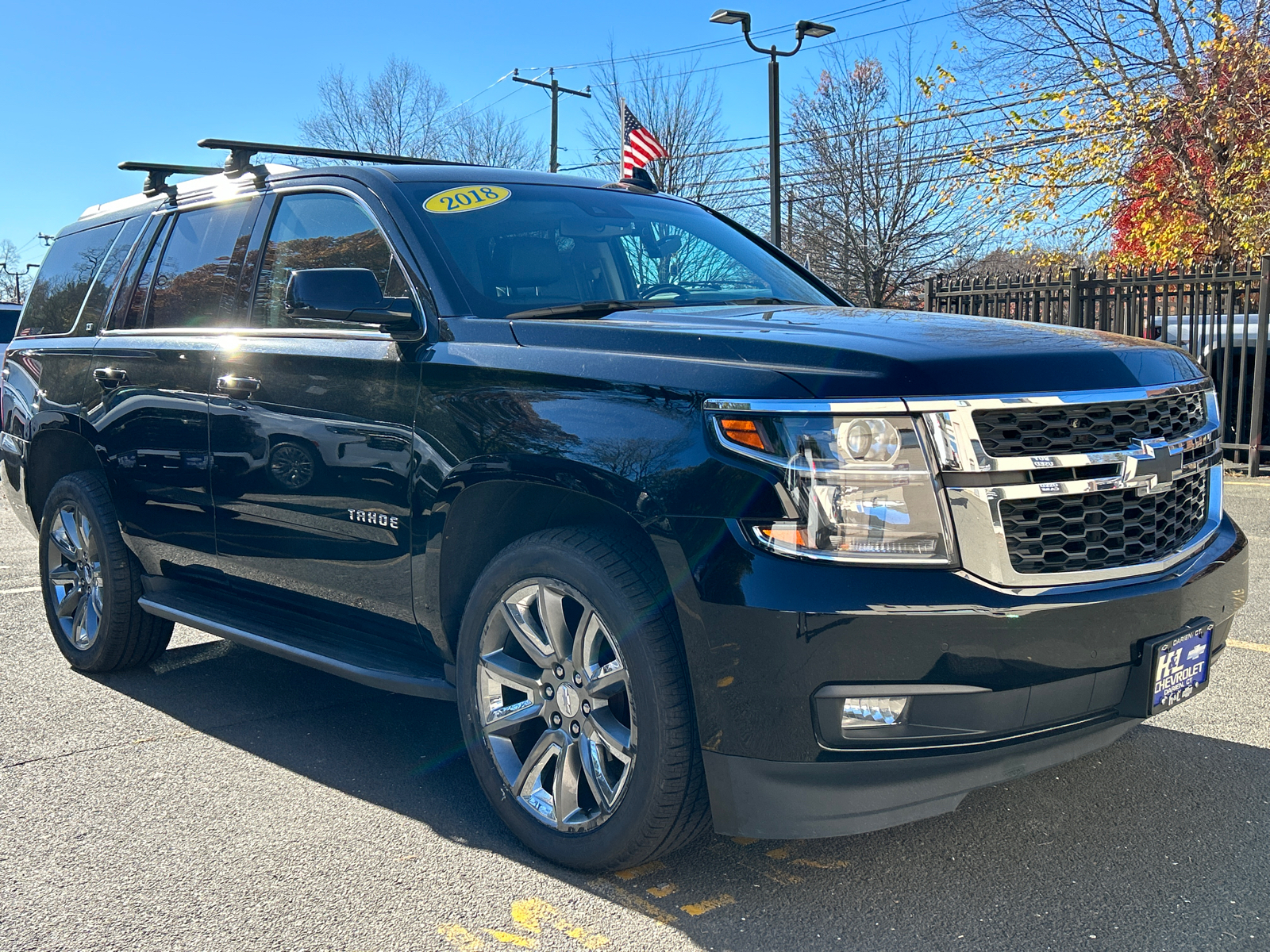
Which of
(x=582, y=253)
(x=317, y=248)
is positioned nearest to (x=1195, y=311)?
(x=582, y=253)

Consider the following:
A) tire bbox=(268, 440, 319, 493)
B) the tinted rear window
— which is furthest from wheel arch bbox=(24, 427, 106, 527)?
the tinted rear window

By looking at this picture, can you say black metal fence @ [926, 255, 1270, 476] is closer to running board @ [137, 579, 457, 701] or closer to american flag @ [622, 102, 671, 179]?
american flag @ [622, 102, 671, 179]

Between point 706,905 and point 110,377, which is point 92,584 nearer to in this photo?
point 110,377

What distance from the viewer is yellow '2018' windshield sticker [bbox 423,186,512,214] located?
395 cm

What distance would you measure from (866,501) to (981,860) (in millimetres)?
1175

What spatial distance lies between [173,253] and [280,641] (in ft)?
6.27

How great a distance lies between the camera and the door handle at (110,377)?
4.84 meters

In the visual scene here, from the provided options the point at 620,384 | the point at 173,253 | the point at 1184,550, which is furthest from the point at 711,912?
the point at 173,253

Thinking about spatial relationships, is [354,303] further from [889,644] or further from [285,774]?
[889,644]

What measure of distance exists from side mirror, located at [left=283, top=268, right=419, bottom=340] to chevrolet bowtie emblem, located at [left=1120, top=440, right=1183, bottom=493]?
205 centimetres

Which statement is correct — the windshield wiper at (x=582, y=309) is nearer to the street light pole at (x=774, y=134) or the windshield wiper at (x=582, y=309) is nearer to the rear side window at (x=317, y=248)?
the rear side window at (x=317, y=248)

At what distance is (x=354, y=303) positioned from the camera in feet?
11.7

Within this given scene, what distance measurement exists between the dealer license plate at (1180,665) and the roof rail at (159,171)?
14.0 ft

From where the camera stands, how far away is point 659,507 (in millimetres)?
2807
